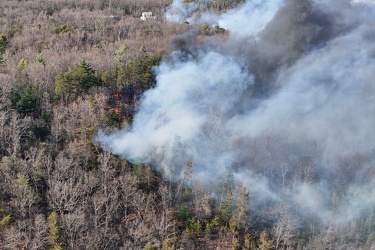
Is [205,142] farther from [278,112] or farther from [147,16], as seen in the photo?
[147,16]

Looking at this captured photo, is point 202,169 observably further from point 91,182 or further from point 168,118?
point 91,182

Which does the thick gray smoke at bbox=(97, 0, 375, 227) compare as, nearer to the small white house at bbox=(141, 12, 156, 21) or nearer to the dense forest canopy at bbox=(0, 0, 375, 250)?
the dense forest canopy at bbox=(0, 0, 375, 250)

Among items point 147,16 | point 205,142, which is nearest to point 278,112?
Answer: point 205,142

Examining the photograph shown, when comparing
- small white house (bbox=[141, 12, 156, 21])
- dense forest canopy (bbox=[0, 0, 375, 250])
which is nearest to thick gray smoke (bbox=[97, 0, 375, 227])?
dense forest canopy (bbox=[0, 0, 375, 250])

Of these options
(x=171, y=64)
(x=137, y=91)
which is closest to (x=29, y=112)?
(x=137, y=91)

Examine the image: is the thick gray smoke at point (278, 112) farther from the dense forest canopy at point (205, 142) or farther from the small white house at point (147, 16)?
the small white house at point (147, 16)

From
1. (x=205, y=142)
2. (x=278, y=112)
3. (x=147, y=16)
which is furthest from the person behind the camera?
(x=147, y=16)
